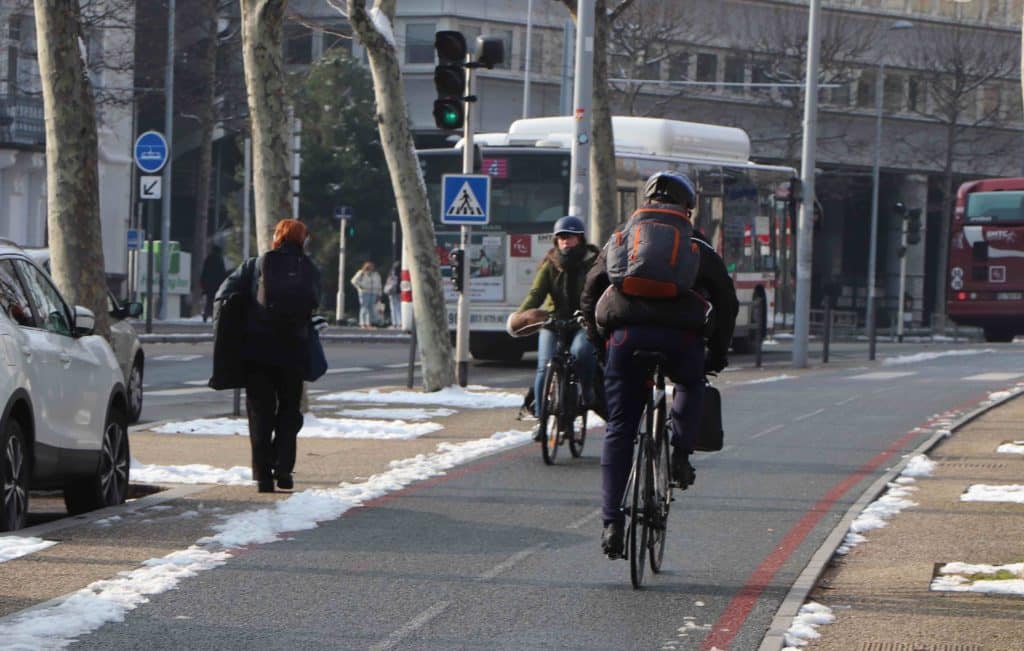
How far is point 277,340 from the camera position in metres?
12.7

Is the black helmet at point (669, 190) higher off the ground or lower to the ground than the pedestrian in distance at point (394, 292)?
higher

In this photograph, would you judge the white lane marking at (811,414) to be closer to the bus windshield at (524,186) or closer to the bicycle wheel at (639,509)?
the bus windshield at (524,186)

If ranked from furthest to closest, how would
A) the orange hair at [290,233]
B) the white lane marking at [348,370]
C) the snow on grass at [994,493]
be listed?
the white lane marking at [348,370] → the snow on grass at [994,493] → the orange hair at [290,233]

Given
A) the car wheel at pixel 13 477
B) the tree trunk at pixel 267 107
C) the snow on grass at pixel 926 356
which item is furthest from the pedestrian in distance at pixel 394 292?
the car wheel at pixel 13 477

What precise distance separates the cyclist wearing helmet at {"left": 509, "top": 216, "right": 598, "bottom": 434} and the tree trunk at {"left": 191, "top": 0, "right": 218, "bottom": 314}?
127ft

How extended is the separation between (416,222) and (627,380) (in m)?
14.6

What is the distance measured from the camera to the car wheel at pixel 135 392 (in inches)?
776

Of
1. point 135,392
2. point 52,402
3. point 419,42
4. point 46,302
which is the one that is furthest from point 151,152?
point 419,42

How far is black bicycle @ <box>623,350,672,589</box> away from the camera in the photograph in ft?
29.3

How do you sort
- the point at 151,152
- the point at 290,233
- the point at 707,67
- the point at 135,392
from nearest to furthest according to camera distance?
the point at 290,233 → the point at 135,392 → the point at 151,152 → the point at 707,67

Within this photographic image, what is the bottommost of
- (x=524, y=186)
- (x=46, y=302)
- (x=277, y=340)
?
(x=277, y=340)

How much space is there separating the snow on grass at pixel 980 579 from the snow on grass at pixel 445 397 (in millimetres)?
11866

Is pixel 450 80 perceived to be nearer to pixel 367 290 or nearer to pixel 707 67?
pixel 367 290

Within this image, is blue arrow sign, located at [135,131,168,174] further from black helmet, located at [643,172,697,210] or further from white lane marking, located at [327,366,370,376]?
black helmet, located at [643,172,697,210]
